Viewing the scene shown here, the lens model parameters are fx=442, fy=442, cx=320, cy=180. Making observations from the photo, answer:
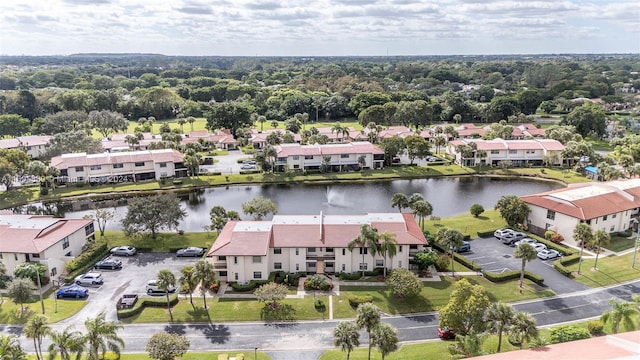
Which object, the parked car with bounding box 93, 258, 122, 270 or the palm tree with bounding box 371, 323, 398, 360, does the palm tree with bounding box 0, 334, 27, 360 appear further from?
the palm tree with bounding box 371, 323, 398, 360

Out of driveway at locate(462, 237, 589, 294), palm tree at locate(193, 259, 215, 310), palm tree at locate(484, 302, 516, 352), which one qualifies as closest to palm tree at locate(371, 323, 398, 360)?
palm tree at locate(484, 302, 516, 352)

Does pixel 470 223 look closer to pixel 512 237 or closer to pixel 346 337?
pixel 512 237

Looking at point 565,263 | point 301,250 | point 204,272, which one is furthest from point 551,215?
point 204,272

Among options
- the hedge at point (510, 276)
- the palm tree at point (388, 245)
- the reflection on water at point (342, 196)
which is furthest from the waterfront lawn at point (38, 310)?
the hedge at point (510, 276)

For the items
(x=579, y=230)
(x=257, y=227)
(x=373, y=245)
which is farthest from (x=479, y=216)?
(x=257, y=227)

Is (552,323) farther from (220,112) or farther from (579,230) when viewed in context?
(220,112)

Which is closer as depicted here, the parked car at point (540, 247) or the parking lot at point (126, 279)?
the parking lot at point (126, 279)

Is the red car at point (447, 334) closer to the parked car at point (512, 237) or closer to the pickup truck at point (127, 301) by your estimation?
the parked car at point (512, 237)
